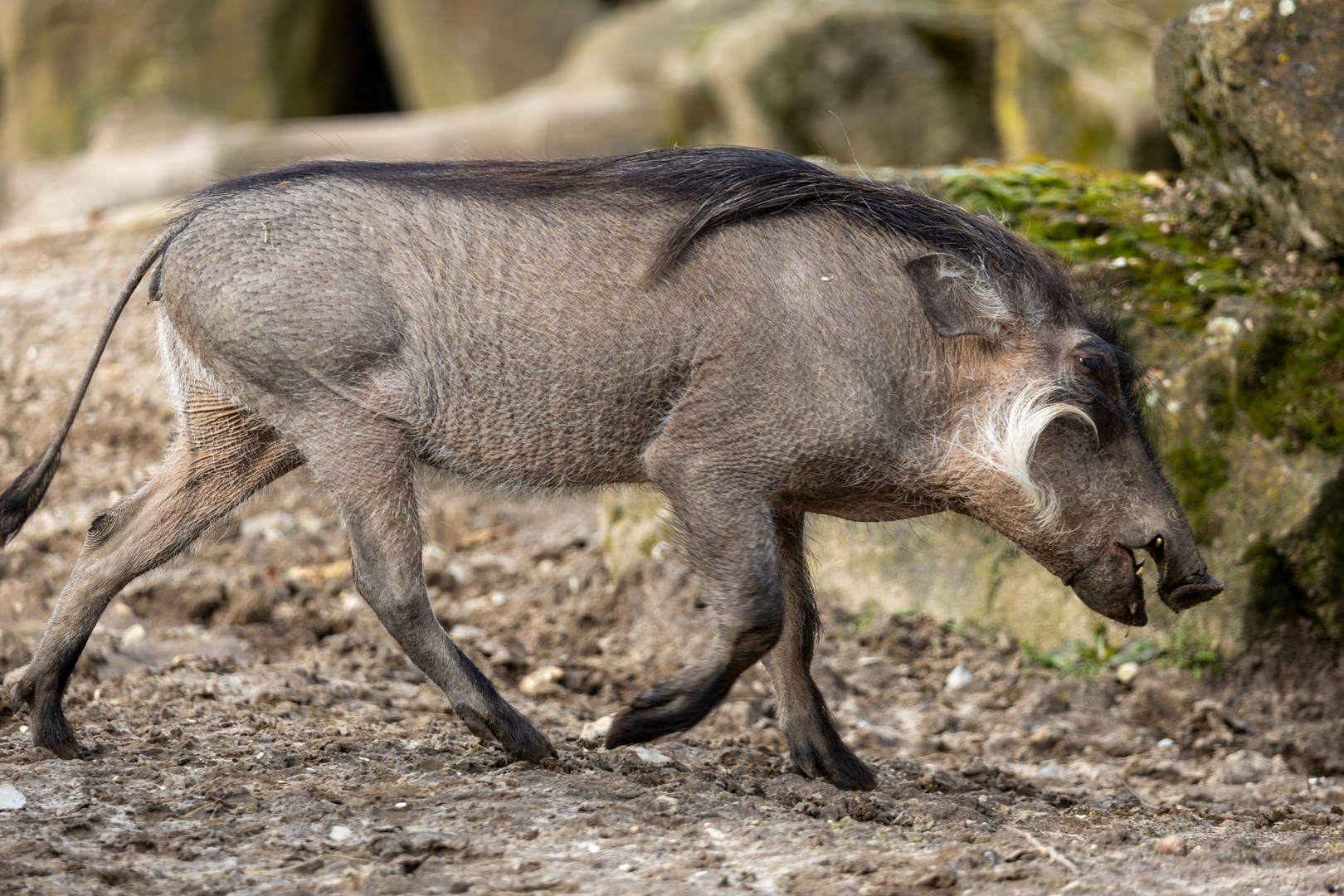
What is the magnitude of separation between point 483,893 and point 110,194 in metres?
9.56

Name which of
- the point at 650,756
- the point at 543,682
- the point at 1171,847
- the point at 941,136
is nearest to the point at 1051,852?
the point at 1171,847

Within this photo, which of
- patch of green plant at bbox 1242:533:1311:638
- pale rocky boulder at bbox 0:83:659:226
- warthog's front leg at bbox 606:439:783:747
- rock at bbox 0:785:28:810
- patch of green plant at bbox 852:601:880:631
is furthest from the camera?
pale rocky boulder at bbox 0:83:659:226

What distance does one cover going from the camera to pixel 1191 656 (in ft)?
14.4

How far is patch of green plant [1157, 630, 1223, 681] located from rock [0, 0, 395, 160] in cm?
1231

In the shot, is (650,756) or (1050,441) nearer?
(1050,441)

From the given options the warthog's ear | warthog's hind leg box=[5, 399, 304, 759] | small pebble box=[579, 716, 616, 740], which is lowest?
small pebble box=[579, 716, 616, 740]

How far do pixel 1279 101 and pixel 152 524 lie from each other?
3480 mm

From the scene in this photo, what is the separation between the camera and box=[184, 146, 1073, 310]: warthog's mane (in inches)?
131

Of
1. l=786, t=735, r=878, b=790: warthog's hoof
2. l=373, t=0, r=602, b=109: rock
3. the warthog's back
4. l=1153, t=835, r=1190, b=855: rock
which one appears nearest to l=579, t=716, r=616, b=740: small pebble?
l=786, t=735, r=878, b=790: warthog's hoof

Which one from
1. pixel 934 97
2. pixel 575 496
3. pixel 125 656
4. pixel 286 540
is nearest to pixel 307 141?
pixel 934 97

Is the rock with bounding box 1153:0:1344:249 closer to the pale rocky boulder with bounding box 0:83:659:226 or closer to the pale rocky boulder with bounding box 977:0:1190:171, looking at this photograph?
the pale rocky boulder with bounding box 977:0:1190:171

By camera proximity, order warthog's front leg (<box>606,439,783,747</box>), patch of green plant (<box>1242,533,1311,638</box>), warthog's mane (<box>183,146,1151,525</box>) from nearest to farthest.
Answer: warthog's front leg (<box>606,439,783,747</box>)
warthog's mane (<box>183,146,1151,525</box>)
patch of green plant (<box>1242,533,1311,638</box>)

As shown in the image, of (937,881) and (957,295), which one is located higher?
(957,295)

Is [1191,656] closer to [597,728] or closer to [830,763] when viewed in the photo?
[830,763]
